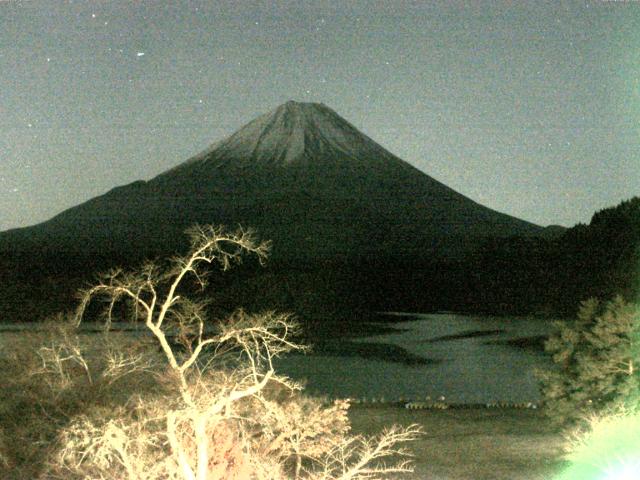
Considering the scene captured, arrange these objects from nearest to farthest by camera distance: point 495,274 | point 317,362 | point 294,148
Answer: point 317,362 < point 495,274 < point 294,148

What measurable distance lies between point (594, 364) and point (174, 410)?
851cm

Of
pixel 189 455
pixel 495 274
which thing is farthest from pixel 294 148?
pixel 189 455

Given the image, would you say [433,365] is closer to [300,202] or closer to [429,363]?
[429,363]

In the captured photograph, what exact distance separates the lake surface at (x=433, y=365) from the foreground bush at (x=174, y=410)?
530 inches

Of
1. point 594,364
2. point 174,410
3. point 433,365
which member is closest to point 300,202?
point 433,365

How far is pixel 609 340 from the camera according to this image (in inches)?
534

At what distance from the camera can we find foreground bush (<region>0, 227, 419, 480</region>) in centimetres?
741

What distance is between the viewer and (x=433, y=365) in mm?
37406

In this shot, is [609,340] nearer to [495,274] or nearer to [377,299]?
[495,274]

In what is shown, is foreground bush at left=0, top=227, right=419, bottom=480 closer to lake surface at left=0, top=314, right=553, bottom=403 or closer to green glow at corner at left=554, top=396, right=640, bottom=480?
green glow at corner at left=554, top=396, right=640, bottom=480

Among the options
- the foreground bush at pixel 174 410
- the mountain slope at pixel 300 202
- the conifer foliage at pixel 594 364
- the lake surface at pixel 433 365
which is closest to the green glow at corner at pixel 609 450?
the conifer foliage at pixel 594 364

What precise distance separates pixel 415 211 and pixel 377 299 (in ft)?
88.0

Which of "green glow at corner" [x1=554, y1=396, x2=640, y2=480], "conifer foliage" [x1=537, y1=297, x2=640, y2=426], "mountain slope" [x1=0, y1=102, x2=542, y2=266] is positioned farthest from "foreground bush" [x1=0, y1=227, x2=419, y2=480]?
"mountain slope" [x1=0, y1=102, x2=542, y2=266]

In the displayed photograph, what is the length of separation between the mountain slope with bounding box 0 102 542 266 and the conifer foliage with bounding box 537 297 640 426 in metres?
75.8
